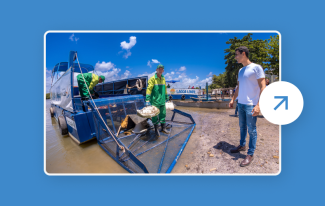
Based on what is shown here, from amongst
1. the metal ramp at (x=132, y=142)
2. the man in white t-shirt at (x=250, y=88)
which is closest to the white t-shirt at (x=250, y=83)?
the man in white t-shirt at (x=250, y=88)

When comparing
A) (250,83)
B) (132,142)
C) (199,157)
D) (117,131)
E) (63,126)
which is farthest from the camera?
(63,126)

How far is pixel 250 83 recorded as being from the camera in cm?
182

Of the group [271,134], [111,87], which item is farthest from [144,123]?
[111,87]

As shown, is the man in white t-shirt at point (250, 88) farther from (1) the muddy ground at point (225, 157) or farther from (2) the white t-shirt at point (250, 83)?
(1) the muddy ground at point (225, 157)

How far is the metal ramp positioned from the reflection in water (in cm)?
16

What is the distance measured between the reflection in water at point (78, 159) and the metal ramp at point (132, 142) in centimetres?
16

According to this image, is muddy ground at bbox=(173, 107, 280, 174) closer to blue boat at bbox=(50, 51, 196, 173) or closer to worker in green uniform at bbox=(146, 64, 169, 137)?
blue boat at bbox=(50, 51, 196, 173)

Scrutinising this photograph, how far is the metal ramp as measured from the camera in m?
2.08

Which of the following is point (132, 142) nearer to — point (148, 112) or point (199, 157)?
point (148, 112)

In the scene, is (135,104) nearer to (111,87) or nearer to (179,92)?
(111,87)

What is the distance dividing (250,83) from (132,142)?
273 centimetres

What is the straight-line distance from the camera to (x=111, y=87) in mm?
9688

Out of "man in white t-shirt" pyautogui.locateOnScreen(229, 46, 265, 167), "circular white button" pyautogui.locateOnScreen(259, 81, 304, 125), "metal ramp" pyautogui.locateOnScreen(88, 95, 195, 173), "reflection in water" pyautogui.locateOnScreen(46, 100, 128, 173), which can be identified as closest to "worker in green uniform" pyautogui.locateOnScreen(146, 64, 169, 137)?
"metal ramp" pyautogui.locateOnScreen(88, 95, 195, 173)

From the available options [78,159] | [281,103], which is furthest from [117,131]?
[281,103]
